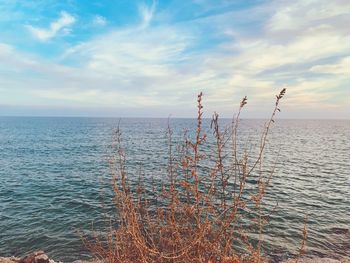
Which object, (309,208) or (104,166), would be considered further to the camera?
(104,166)

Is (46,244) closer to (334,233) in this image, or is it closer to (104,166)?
(334,233)

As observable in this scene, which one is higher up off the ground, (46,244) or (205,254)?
(205,254)

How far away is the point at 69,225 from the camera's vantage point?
1664cm

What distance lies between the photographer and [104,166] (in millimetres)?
35938

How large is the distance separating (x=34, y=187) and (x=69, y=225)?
34.2 feet

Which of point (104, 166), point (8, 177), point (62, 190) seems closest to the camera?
point (62, 190)

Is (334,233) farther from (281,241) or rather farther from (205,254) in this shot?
(205,254)

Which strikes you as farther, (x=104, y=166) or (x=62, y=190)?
(x=104, y=166)

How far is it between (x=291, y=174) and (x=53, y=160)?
31676 mm

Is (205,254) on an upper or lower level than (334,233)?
upper

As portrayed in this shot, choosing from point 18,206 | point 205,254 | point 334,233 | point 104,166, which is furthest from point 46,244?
point 104,166

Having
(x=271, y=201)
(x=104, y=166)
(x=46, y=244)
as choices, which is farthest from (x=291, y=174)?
(x=46, y=244)

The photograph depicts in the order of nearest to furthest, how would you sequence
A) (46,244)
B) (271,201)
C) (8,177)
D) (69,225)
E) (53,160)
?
1. (46,244)
2. (69,225)
3. (271,201)
4. (8,177)
5. (53,160)

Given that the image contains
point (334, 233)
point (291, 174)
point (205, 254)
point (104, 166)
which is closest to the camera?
point (205, 254)
